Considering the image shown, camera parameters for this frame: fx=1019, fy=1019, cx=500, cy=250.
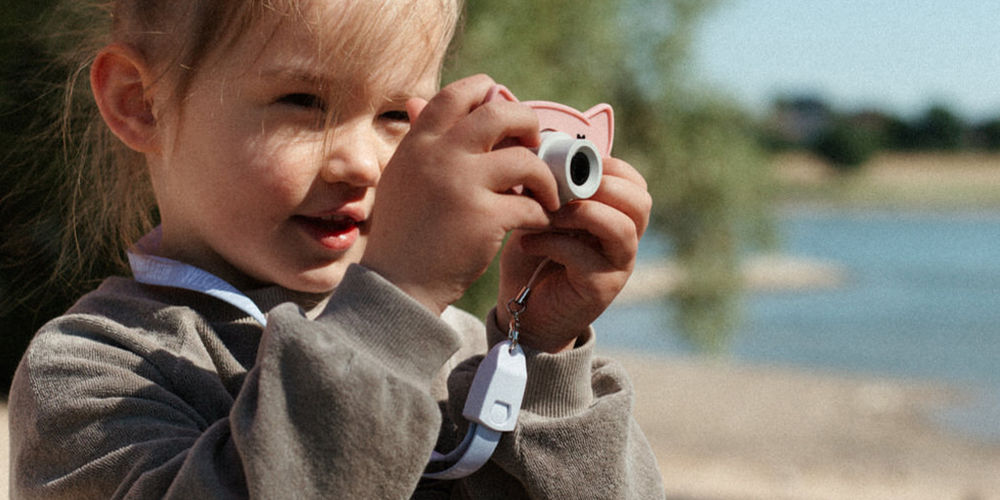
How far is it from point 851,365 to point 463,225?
54.0 feet

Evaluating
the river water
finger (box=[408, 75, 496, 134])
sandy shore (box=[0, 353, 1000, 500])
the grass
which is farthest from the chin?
the grass

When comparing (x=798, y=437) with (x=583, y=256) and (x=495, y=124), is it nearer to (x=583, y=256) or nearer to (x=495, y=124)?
(x=583, y=256)

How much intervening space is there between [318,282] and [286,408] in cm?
36

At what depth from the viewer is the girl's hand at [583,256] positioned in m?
1.23

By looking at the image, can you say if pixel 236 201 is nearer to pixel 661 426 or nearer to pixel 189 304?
pixel 189 304

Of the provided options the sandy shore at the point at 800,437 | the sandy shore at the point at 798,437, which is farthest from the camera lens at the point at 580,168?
the sandy shore at the point at 800,437

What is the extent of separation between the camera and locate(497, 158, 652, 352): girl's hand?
1229 mm

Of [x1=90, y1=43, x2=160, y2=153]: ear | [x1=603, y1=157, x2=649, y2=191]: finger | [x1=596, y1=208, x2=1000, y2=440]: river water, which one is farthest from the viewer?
[x1=596, y1=208, x2=1000, y2=440]: river water

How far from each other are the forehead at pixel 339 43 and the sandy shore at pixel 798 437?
6.89 ft

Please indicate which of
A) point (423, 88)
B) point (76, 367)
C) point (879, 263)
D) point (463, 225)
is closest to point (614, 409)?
point (463, 225)

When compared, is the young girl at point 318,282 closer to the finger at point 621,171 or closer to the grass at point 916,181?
the finger at point 621,171

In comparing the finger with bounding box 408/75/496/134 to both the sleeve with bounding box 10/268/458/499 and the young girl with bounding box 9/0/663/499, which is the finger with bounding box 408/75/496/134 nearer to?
the young girl with bounding box 9/0/663/499

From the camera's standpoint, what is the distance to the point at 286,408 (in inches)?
41.8

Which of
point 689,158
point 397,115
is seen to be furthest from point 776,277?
point 397,115
